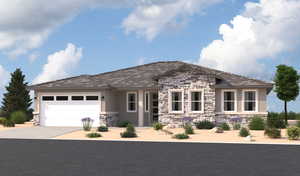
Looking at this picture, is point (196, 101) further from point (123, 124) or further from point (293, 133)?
point (293, 133)

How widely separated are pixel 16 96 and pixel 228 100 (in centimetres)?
2552

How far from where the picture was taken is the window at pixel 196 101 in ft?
98.9

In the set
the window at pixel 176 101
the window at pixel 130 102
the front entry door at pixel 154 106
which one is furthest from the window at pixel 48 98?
the window at pixel 176 101

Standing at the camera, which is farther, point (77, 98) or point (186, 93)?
point (77, 98)

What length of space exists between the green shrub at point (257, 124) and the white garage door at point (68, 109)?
11904 millimetres

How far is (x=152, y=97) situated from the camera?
108ft

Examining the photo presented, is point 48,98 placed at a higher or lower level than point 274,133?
higher

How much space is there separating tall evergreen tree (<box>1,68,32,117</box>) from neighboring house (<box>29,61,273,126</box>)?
12.6 metres

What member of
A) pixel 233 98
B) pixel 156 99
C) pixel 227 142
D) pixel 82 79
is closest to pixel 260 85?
pixel 233 98

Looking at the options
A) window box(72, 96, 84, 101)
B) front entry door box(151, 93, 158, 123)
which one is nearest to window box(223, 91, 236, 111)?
front entry door box(151, 93, 158, 123)

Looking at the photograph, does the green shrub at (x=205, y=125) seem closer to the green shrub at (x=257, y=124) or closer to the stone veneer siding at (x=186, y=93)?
the stone veneer siding at (x=186, y=93)

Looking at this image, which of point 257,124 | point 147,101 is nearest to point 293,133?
point 257,124

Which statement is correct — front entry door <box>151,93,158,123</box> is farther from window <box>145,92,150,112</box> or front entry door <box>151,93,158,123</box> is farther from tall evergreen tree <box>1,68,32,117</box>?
tall evergreen tree <box>1,68,32,117</box>

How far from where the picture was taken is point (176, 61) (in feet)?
125
